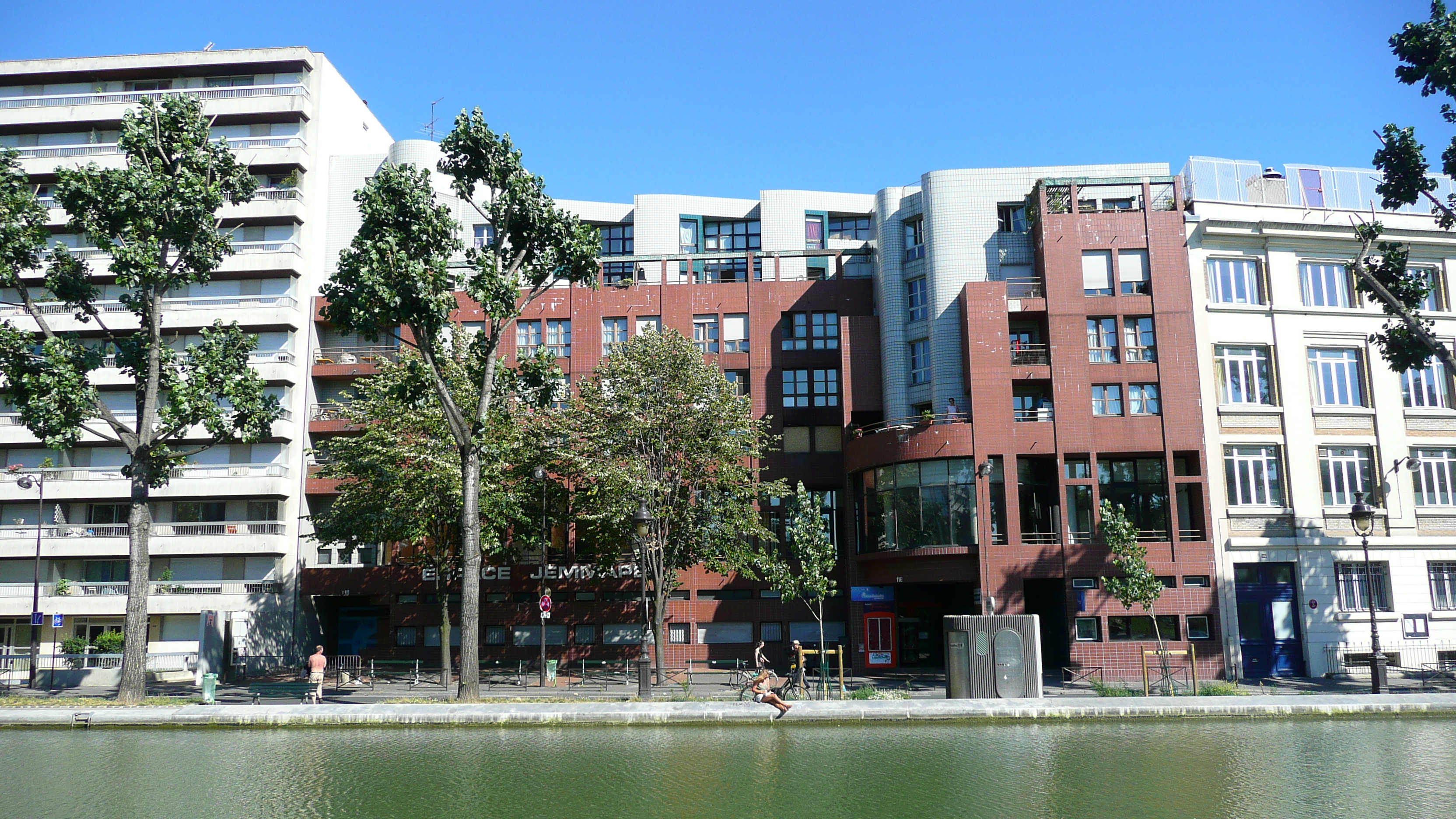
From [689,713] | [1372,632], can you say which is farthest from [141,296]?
[1372,632]

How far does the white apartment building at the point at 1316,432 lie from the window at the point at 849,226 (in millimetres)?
20928

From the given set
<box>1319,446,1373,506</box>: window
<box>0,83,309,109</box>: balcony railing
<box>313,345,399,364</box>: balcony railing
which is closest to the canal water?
<box>1319,446,1373,506</box>: window

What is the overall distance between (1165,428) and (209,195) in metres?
33.0

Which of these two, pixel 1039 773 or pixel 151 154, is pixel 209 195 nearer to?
pixel 151 154

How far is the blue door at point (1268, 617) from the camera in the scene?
35.6 meters

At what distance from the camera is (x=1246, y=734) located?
19281 mm

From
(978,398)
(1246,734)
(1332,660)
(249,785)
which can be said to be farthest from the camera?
(978,398)

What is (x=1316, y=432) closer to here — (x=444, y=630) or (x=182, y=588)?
(x=444, y=630)

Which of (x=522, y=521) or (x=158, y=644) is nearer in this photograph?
(x=522, y=521)

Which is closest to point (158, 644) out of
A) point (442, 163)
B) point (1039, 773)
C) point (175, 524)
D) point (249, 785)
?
point (175, 524)

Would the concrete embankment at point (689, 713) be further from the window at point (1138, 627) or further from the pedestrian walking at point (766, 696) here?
the window at point (1138, 627)

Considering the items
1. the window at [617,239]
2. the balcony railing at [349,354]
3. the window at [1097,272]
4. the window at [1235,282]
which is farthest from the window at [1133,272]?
the balcony railing at [349,354]

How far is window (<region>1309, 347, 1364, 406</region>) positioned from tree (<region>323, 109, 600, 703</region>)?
93.0 feet

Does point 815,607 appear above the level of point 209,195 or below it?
below
